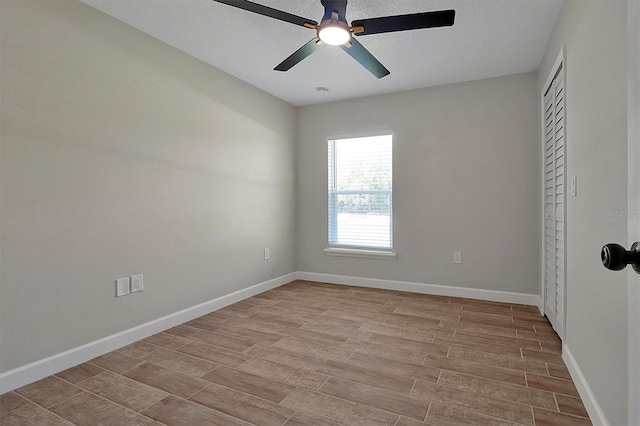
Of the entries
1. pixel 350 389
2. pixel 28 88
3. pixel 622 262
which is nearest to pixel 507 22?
pixel 622 262

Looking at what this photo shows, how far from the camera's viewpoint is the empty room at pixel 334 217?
1.75m

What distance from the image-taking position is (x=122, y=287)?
2600 millimetres

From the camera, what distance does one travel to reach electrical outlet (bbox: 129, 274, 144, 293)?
2674 mm

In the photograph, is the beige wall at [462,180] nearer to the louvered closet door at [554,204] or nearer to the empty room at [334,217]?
the empty room at [334,217]

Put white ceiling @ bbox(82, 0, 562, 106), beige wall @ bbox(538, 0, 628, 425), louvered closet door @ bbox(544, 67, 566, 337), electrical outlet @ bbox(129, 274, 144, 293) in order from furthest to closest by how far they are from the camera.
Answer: electrical outlet @ bbox(129, 274, 144, 293)
louvered closet door @ bbox(544, 67, 566, 337)
white ceiling @ bbox(82, 0, 562, 106)
beige wall @ bbox(538, 0, 628, 425)

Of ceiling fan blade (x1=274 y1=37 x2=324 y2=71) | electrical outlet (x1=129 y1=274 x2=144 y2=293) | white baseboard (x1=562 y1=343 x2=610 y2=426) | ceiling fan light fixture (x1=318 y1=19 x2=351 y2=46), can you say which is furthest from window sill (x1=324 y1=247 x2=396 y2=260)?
ceiling fan light fixture (x1=318 y1=19 x2=351 y2=46)

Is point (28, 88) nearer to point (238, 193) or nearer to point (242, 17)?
point (242, 17)

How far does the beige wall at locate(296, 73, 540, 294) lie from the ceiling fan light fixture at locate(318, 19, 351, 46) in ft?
7.07

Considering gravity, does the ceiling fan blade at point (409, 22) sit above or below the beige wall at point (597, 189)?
above

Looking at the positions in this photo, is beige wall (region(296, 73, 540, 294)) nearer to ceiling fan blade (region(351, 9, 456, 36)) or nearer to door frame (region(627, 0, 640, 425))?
ceiling fan blade (region(351, 9, 456, 36))

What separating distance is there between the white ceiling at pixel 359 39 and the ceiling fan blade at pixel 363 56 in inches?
13.0

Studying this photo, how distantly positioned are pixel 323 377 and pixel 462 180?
272 centimetres

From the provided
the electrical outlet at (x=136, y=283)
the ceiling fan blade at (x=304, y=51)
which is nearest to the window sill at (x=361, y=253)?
the electrical outlet at (x=136, y=283)

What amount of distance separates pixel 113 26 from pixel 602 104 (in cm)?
309
